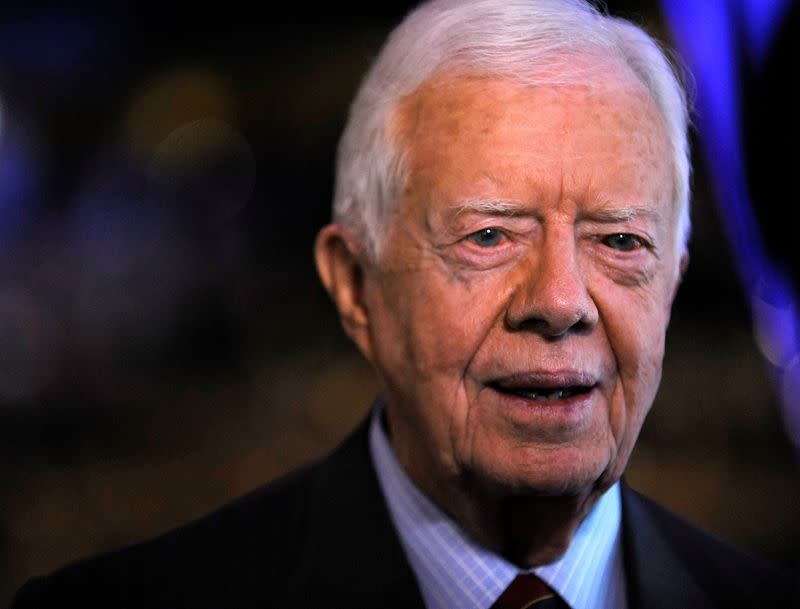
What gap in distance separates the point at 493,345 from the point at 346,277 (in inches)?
16.0

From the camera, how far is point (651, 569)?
1456mm

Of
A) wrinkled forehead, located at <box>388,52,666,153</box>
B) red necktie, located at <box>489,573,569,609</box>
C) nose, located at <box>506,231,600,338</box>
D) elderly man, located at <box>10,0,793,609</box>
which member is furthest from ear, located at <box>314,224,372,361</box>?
red necktie, located at <box>489,573,569,609</box>

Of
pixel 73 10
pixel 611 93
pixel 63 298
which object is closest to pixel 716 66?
pixel 611 93

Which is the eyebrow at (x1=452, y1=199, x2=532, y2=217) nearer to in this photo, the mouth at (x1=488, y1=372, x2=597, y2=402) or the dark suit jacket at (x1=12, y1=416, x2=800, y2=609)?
the mouth at (x1=488, y1=372, x2=597, y2=402)

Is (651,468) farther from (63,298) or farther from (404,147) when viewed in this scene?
(63,298)

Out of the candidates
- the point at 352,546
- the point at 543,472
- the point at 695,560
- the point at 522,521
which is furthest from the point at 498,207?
the point at 695,560

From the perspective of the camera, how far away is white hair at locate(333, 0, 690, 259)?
134 cm

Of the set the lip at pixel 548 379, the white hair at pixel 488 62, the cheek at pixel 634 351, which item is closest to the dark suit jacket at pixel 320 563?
the cheek at pixel 634 351

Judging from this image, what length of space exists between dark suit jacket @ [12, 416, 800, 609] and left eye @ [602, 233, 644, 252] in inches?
18.3

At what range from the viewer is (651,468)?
6.40ft

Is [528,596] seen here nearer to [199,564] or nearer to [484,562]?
[484,562]

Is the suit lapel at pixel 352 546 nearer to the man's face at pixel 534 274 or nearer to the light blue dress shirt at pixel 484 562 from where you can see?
the light blue dress shirt at pixel 484 562

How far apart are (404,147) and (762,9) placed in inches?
32.0

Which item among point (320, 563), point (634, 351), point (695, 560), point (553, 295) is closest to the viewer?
point (553, 295)
